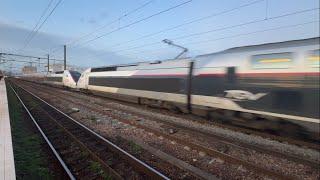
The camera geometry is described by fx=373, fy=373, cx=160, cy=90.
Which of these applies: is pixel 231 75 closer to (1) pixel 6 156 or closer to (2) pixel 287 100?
(2) pixel 287 100

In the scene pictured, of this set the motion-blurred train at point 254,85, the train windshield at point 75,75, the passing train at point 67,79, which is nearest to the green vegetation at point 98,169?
the motion-blurred train at point 254,85

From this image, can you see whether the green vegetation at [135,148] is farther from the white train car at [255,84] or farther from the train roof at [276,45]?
the train roof at [276,45]

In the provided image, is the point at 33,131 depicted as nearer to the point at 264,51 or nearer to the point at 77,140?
the point at 77,140

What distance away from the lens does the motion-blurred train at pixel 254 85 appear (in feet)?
33.1

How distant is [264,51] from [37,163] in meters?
7.44

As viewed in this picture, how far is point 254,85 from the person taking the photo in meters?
11.8

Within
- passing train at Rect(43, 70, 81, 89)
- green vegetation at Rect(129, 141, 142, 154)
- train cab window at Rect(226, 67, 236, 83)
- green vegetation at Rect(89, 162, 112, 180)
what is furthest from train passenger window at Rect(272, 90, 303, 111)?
passing train at Rect(43, 70, 81, 89)

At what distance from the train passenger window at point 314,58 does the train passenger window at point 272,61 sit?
0.67 metres

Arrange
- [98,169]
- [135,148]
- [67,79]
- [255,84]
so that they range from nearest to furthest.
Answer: [98,169]
[135,148]
[255,84]
[67,79]

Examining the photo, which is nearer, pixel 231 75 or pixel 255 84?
pixel 255 84

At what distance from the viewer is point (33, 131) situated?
13.9 m

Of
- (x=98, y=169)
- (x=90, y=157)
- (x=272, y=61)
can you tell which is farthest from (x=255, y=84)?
(x=98, y=169)

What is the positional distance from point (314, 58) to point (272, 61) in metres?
1.55

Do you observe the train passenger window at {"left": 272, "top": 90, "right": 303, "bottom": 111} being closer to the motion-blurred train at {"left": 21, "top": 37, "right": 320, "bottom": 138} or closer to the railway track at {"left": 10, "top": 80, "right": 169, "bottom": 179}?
the motion-blurred train at {"left": 21, "top": 37, "right": 320, "bottom": 138}
